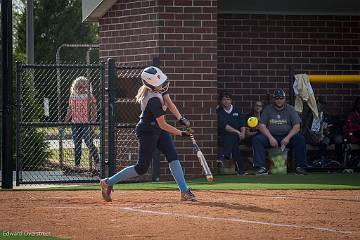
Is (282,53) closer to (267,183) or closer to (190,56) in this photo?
(190,56)

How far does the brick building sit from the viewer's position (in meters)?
19.7

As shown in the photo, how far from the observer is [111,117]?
18625 millimetres

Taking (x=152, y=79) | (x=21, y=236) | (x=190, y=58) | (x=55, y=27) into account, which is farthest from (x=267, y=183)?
(x=55, y=27)

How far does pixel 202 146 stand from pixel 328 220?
747 cm

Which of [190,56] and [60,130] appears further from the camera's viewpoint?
[60,130]

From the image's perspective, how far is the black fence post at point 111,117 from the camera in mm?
18500

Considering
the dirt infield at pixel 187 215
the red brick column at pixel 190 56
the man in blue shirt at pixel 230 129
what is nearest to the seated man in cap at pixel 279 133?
the man in blue shirt at pixel 230 129

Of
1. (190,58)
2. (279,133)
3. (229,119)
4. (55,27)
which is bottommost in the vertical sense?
(279,133)

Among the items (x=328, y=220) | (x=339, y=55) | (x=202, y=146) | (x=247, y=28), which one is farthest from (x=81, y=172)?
(x=328, y=220)

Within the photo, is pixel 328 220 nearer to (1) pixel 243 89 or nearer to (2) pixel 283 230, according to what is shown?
(2) pixel 283 230

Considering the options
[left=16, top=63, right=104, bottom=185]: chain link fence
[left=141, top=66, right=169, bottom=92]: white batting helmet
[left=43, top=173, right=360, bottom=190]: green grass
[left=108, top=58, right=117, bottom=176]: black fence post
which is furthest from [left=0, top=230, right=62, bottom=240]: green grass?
[left=108, top=58, right=117, bottom=176]: black fence post

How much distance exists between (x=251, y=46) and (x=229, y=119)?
97.7 inches

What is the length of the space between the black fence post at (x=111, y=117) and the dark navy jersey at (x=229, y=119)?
2.34m

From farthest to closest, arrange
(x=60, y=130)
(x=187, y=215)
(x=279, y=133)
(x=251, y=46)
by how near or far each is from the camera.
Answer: (x=251, y=46), (x=60, y=130), (x=279, y=133), (x=187, y=215)
